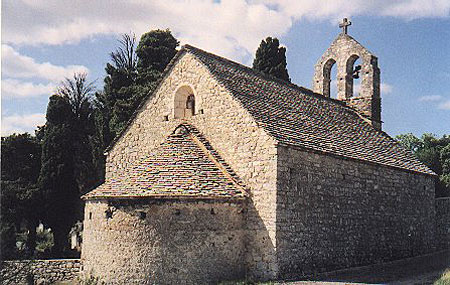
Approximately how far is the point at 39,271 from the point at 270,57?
49.2 ft

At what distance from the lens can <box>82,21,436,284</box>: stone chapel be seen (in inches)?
464

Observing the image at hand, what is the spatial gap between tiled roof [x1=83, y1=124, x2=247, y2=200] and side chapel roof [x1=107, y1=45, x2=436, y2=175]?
66.6 inches

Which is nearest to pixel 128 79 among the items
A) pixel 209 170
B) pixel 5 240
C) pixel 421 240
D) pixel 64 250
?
pixel 64 250

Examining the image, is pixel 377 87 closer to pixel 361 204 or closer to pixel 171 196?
pixel 361 204

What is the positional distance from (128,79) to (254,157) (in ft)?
Result: 51.0

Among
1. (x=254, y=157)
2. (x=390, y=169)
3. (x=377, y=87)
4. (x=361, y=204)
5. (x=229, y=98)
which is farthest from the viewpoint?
(x=377, y=87)

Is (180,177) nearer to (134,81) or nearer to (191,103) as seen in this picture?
(191,103)

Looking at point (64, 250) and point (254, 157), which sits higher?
point (254, 157)

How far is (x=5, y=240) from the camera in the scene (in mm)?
18125

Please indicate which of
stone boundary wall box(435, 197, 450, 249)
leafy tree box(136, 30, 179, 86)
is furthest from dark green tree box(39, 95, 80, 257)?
stone boundary wall box(435, 197, 450, 249)

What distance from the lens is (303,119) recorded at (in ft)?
50.4

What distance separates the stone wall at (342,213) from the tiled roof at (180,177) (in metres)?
1.42

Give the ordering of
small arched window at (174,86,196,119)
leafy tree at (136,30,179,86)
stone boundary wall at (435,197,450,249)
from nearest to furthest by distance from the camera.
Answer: small arched window at (174,86,196,119), stone boundary wall at (435,197,450,249), leafy tree at (136,30,179,86)

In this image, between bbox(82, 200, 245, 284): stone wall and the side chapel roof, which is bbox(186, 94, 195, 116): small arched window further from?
bbox(82, 200, 245, 284): stone wall
